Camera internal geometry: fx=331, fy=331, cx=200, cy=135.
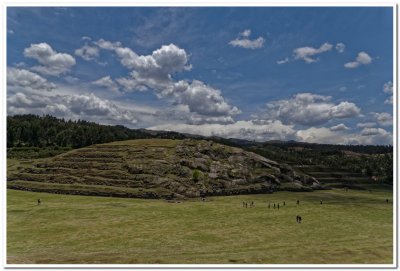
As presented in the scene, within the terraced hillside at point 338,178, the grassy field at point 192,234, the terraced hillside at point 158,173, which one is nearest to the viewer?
the grassy field at point 192,234

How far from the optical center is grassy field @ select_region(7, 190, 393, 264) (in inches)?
1243

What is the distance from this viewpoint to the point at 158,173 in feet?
332

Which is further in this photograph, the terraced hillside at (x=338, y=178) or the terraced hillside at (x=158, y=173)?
the terraced hillside at (x=338, y=178)

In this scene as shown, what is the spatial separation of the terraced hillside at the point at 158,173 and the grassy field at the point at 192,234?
18571mm

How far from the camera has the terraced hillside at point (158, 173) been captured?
3617 inches

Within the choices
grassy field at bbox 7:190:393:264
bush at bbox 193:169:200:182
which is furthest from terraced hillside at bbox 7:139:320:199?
grassy field at bbox 7:190:393:264

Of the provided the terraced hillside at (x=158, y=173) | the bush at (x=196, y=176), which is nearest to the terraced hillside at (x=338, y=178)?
the terraced hillside at (x=158, y=173)

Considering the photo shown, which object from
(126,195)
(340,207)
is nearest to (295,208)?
(340,207)

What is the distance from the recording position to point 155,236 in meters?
44.1

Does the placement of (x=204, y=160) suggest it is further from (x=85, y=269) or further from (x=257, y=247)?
(x=85, y=269)

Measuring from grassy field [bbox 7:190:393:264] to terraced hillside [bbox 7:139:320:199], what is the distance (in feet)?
60.9

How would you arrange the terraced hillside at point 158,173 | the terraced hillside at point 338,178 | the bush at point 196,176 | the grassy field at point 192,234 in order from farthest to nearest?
the terraced hillside at point 338,178, the bush at point 196,176, the terraced hillside at point 158,173, the grassy field at point 192,234

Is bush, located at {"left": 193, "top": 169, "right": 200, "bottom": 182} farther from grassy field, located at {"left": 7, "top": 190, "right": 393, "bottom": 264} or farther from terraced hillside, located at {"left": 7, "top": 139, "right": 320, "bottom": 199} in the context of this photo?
grassy field, located at {"left": 7, "top": 190, "right": 393, "bottom": 264}

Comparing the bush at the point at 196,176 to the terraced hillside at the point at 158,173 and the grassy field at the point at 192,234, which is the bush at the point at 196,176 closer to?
the terraced hillside at the point at 158,173
